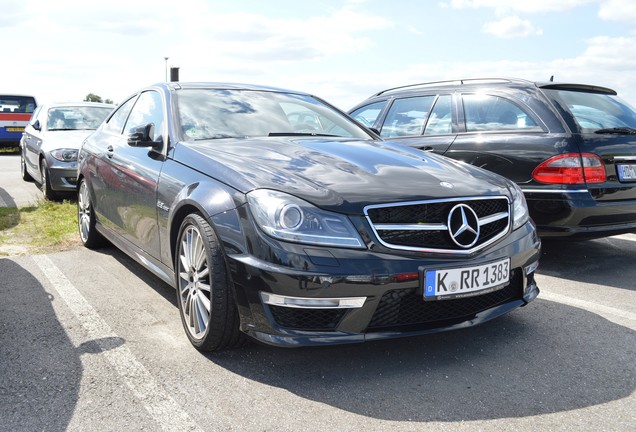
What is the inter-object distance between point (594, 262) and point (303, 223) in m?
3.62

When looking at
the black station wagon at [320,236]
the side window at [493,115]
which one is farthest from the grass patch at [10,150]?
the black station wagon at [320,236]

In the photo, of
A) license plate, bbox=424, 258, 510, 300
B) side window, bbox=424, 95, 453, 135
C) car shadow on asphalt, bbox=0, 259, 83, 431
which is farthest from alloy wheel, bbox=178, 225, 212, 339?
side window, bbox=424, 95, 453, 135

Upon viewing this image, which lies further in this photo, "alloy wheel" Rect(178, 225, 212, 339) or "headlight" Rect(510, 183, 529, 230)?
"headlight" Rect(510, 183, 529, 230)

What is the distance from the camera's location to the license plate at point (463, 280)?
2826 millimetres

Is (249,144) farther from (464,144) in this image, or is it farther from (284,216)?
(464,144)

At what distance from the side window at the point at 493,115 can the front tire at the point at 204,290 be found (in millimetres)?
3115

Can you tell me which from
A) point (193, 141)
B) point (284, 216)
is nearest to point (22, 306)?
point (193, 141)

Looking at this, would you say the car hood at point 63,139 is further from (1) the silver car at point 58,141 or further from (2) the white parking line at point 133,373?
(2) the white parking line at point 133,373

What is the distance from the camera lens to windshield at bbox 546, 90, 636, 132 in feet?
16.3

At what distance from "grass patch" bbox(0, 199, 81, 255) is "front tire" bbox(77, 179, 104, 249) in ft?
0.76

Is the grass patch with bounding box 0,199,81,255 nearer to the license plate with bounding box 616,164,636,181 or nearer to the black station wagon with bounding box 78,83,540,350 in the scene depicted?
the black station wagon with bounding box 78,83,540,350

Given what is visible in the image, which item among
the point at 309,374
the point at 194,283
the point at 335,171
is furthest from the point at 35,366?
the point at 335,171

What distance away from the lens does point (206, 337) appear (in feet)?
10.2

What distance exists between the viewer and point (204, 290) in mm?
3172
